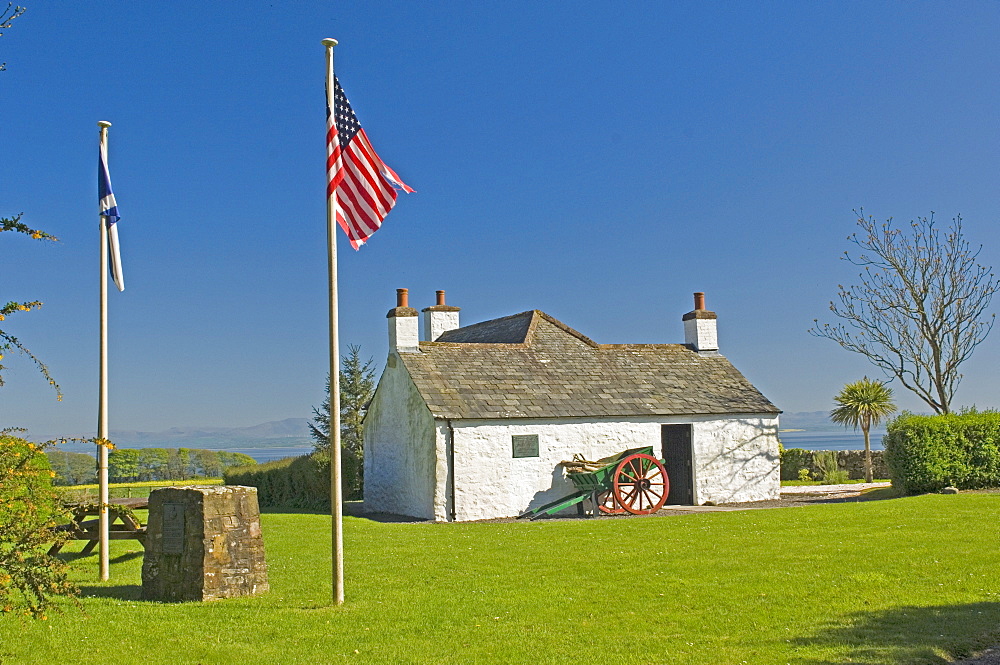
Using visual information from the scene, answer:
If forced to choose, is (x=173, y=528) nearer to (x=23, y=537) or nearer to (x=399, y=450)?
(x=23, y=537)

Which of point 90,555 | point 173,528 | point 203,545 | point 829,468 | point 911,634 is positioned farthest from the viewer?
point 829,468

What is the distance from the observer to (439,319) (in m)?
29.6

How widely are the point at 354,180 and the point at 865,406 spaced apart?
92.4ft

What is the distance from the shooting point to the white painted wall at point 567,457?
69.6 ft

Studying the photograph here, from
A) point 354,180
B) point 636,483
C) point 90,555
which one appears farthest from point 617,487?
point 354,180

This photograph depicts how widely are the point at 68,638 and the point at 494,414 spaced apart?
13.5 metres

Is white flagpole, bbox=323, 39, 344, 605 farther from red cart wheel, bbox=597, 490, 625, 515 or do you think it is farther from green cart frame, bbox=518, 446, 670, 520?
red cart wheel, bbox=597, 490, 625, 515

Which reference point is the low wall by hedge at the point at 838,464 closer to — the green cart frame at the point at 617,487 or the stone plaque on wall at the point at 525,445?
the green cart frame at the point at 617,487

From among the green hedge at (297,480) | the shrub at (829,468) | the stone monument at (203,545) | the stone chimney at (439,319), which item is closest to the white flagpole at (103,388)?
the stone monument at (203,545)

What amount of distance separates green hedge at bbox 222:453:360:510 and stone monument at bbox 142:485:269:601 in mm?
14947

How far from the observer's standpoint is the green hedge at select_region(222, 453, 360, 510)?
26031 millimetres

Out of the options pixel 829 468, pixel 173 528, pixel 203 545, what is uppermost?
pixel 173 528

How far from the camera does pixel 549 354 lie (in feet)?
83.8

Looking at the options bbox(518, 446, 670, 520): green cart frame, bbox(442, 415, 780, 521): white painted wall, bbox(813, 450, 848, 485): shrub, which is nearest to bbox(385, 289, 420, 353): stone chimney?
bbox(442, 415, 780, 521): white painted wall
